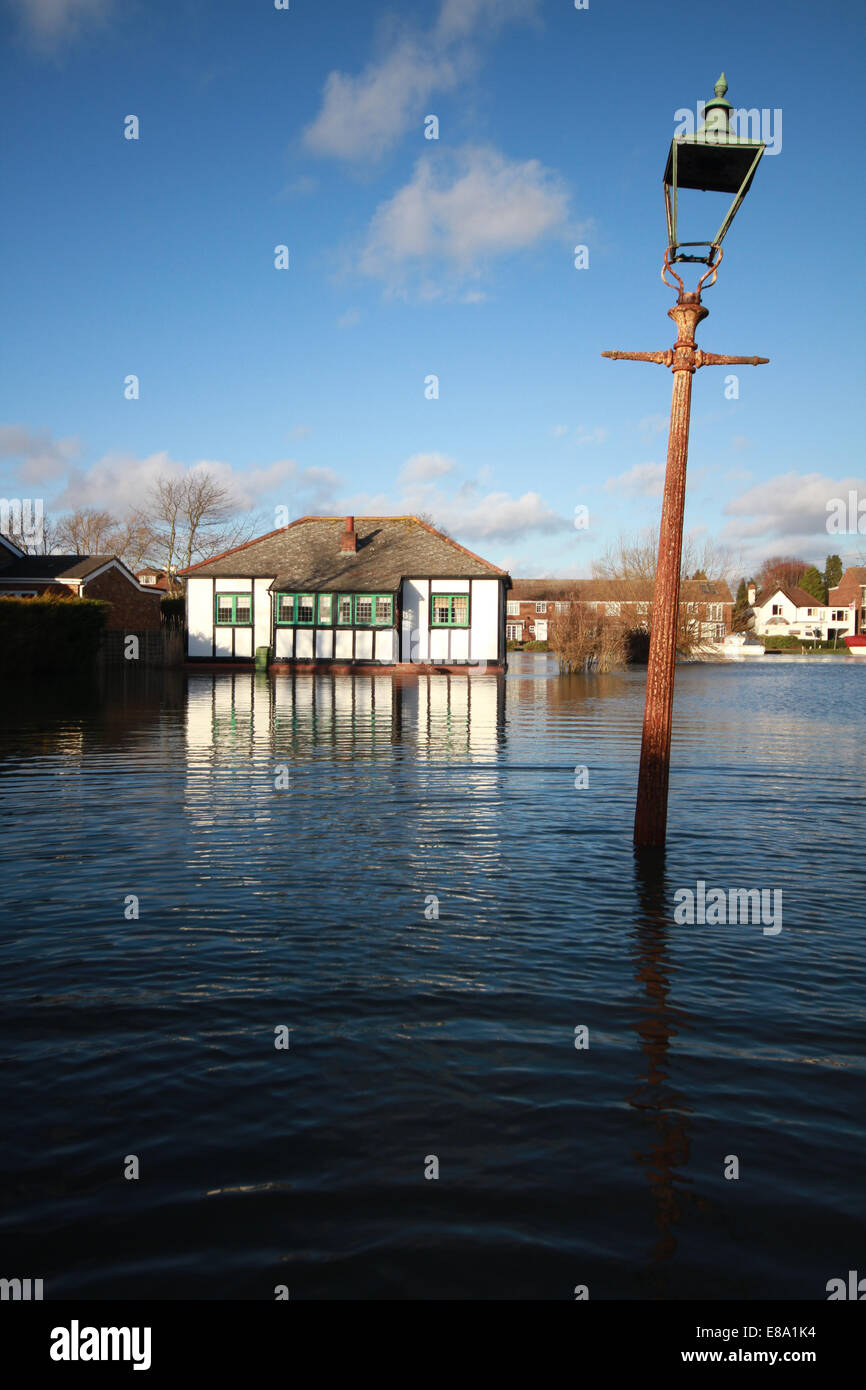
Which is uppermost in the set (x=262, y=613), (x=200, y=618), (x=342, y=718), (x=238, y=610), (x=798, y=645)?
(x=238, y=610)

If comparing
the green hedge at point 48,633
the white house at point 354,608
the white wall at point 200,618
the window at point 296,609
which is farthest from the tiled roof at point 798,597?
the green hedge at point 48,633

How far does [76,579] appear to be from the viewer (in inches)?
1836

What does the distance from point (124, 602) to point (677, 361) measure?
47462 mm

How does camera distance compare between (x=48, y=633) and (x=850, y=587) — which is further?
(x=850, y=587)

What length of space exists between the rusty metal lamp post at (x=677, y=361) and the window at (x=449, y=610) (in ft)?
111

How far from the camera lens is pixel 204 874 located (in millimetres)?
8109

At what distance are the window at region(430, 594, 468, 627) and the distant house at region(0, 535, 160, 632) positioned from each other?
14146 millimetres

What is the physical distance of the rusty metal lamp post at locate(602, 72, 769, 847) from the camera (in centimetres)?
734

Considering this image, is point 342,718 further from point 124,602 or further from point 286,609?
point 124,602

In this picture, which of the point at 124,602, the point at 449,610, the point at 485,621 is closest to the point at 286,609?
the point at 449,610

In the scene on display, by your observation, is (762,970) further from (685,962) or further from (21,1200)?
(21,1200)

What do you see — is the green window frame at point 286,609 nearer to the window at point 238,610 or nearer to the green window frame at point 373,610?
the window at point 238,610

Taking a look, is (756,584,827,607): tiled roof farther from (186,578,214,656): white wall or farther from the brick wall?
(186,578,214,656): white wall

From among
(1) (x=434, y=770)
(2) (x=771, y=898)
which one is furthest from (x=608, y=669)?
(2) (x=771, y=898)
